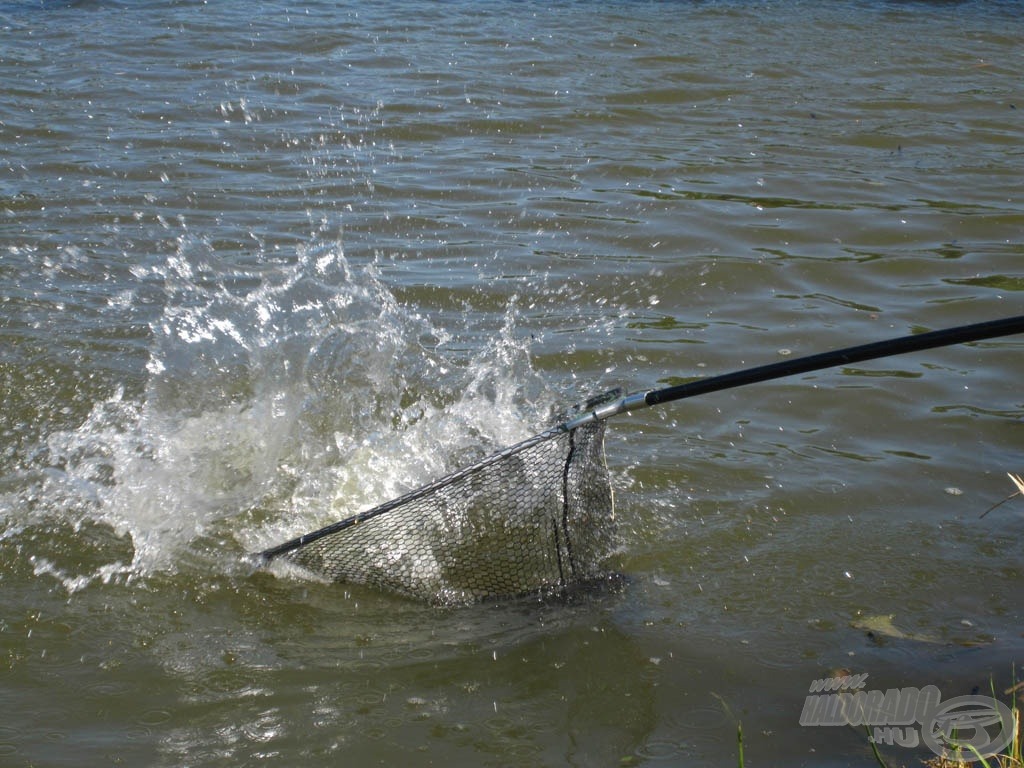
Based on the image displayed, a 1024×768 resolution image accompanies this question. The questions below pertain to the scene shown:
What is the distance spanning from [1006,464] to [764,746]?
2227mm

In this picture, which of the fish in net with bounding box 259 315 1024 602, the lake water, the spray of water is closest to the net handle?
the fish in net with bounding box 259 315 1024 602

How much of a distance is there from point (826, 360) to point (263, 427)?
2.65 metres

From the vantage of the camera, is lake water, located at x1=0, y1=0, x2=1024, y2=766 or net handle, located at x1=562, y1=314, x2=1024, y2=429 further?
A: lake water, located at x1=0, y1=0, x2=1024, y2=766

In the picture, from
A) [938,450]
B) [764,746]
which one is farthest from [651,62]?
[764,746]

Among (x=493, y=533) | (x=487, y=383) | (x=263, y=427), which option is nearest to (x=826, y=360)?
(x=493, y=533)

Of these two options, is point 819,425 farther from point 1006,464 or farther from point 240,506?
point 240,506

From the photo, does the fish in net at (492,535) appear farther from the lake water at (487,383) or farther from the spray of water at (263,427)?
the spray of water at (263,427)

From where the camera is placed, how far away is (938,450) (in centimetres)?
498

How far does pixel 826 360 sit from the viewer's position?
289cm

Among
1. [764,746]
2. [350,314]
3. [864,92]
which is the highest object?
[864,92]

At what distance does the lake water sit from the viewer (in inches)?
136

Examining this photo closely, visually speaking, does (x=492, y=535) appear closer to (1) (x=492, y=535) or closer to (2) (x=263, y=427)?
(1) (x=492, y=535)

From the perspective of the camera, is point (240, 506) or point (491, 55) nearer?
point (240, 506)

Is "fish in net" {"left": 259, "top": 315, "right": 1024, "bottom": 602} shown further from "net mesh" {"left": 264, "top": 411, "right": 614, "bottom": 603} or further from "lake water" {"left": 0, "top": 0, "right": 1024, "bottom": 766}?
"lake water" {"left": 0, "top": 0, "right": 1024, "bottom": 766}
